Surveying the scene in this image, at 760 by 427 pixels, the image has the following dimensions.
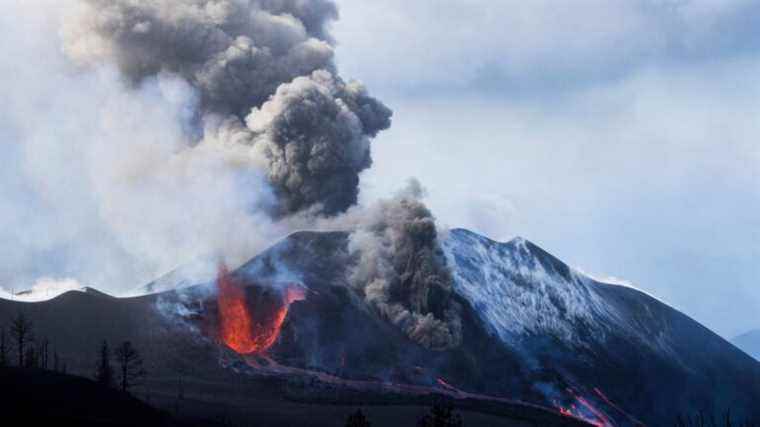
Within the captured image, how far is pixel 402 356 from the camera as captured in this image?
132 metres

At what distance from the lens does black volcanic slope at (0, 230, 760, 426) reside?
11838cm

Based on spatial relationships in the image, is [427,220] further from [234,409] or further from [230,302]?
[234,409]

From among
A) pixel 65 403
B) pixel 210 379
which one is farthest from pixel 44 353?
pixel 65 403

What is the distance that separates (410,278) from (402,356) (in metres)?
11.7

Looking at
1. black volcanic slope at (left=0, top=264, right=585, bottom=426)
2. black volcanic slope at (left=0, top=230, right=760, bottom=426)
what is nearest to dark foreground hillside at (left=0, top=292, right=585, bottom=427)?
black volcanic slope at (left=0, top=264, right=585, bottom=426)

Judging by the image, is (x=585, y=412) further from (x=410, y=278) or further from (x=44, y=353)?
(x=44, y=353)

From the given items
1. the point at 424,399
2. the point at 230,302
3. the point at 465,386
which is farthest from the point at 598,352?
the point at 230,302

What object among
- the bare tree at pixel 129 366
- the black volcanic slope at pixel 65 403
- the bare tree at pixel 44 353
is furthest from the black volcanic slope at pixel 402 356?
the black volcanic slope at pixel 65 403

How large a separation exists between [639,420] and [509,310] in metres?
24.1

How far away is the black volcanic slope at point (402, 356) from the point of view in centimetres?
11838

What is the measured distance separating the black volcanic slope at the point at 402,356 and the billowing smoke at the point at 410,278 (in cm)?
182

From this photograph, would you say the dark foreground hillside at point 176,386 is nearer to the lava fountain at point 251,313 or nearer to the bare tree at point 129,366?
the bare tree at point 129,366

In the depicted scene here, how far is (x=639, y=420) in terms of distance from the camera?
140 meters

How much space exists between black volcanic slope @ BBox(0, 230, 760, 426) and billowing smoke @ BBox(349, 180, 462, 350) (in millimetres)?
1823
